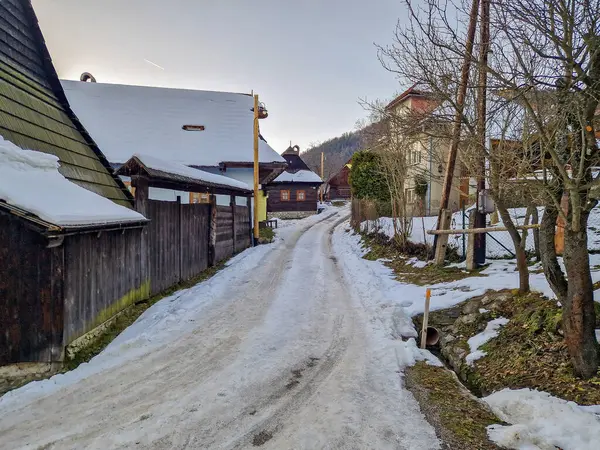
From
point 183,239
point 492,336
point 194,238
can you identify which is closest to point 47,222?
point 183,239

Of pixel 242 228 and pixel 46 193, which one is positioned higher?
pixel 46 193

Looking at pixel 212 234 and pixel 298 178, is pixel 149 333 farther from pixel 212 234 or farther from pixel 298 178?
pixel 298 178

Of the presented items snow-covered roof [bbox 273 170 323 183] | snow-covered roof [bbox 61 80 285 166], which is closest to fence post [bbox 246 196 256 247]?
snow-covered roof [bbox 61 80 285 166]

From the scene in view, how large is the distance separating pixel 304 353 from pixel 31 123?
5.77 meters

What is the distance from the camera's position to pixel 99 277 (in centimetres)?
600

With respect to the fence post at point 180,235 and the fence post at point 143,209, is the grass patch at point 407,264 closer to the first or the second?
the fence post at point 180,235

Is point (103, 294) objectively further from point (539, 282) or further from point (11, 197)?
point (539, 282)

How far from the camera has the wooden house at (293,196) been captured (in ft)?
125

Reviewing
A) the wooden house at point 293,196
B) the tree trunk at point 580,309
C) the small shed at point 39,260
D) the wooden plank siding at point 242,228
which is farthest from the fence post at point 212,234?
the wooden house at point 293,196

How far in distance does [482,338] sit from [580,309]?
1738mm

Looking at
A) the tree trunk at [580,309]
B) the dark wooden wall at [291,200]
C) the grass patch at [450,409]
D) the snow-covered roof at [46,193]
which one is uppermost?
the dark wooden wall at [291,200]

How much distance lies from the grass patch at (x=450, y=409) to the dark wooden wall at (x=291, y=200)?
33327mm

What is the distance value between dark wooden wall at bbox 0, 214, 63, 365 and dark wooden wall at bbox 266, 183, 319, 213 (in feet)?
109

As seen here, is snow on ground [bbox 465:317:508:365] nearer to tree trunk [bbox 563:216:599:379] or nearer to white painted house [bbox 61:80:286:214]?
tree trunk [bbox 563:216:599:379]
